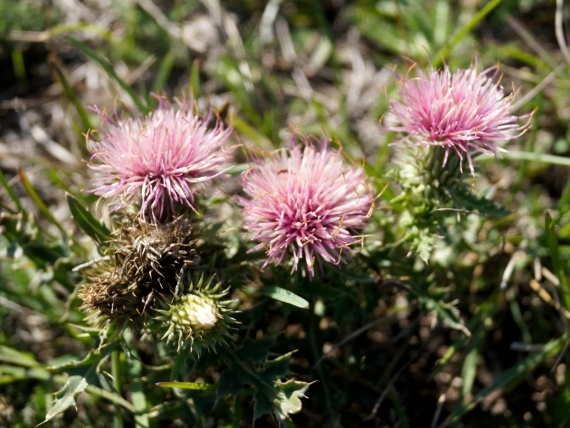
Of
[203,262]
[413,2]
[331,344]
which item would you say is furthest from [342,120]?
[203,262]

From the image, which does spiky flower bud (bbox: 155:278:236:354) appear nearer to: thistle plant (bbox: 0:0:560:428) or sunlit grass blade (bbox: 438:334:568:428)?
thistle plant (bbox: 0:0:560:428)

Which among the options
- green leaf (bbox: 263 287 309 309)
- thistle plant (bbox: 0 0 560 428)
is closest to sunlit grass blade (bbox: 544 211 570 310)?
thistle plant (bbox: 0 0 560 428)

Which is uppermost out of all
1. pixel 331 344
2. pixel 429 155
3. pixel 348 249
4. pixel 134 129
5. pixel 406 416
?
pixel 429 155

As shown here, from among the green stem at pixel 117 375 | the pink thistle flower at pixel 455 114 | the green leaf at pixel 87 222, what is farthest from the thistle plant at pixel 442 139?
the green stem at pixel 117 375

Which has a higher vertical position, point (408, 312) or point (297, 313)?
point (408, 312)

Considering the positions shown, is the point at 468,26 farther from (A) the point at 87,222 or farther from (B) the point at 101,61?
(A) the point at 87,222

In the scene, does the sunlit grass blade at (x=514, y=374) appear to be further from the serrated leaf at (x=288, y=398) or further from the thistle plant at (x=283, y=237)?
the serrated leaf at (x=288, y=398)

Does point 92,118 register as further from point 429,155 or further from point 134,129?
point 429,155
